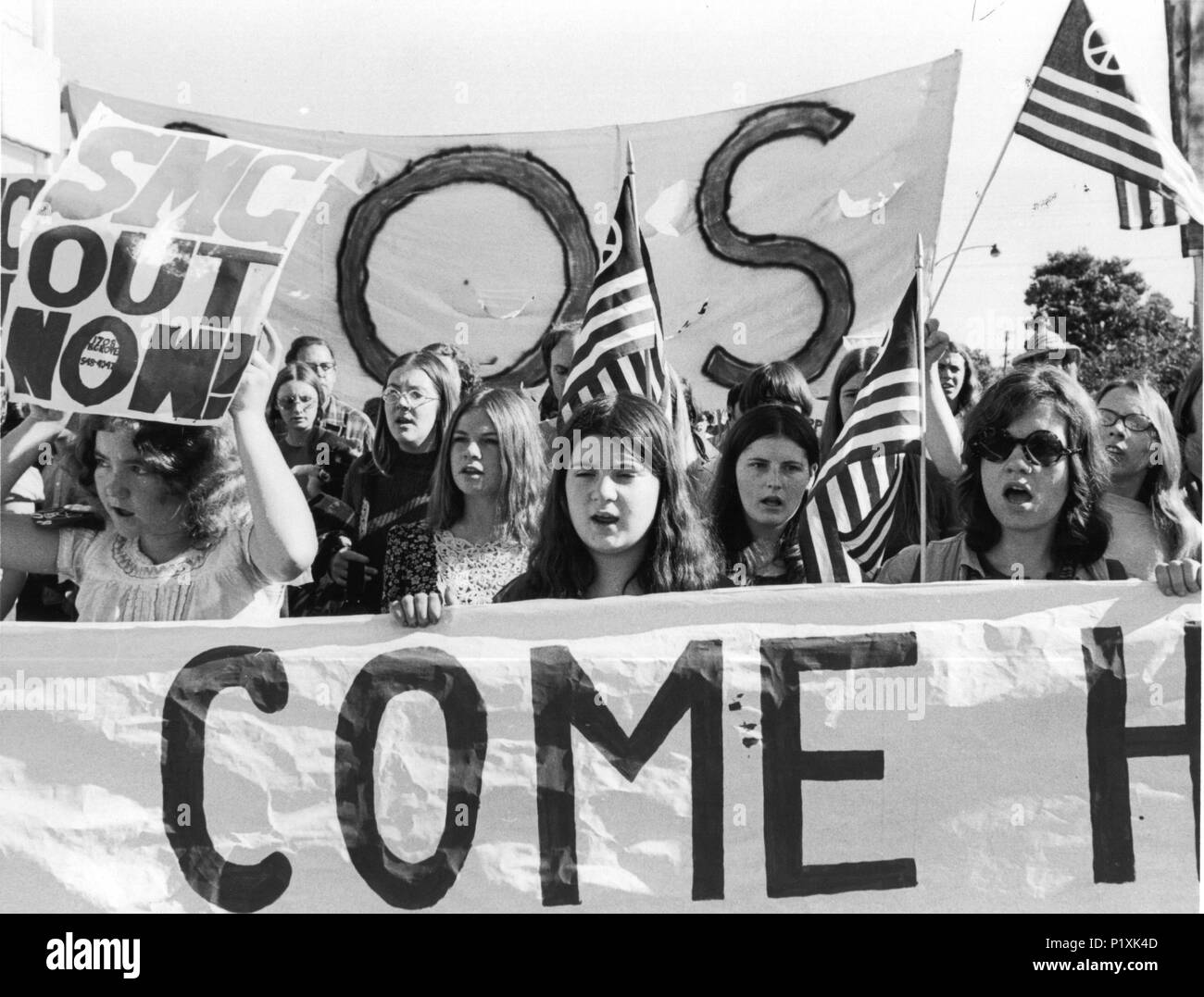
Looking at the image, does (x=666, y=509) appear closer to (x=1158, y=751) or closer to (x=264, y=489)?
(x=264, y=489)

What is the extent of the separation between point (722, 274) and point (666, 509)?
6.30 ft

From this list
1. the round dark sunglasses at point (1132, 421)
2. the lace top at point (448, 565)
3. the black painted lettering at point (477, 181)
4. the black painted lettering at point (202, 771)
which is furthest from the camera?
the black painted lettering at point (477, 181)

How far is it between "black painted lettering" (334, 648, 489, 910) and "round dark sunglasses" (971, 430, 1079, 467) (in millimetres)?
1479

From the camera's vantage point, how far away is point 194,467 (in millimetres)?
4062

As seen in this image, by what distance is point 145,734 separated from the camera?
3.79 m

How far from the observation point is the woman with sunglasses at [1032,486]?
4.01m

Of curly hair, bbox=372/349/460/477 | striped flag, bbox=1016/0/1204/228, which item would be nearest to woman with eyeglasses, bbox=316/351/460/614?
curly hair, bbox=372/349/460/477

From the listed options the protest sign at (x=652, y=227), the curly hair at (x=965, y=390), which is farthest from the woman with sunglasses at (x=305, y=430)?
Result: the curly hair at (x=965, y=390)

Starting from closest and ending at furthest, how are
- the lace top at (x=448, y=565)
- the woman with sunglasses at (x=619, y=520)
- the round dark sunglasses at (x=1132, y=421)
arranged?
the woman with sunglasses at (x=619, y=520)
the lace top at (x=448, y=565)
the round dark sunglasses at (x=1132, y=421)

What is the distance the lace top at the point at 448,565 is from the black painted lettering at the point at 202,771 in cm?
57

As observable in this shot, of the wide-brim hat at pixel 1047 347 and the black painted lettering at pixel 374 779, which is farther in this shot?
the wide-brim hat at pixel 1047 347

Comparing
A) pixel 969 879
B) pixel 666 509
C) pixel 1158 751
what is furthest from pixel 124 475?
pixel 1158 751

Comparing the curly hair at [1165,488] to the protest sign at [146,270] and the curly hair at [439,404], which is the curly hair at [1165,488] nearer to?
the curly hair at [439,404]

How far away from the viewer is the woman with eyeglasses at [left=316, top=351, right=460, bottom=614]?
4727 mm
